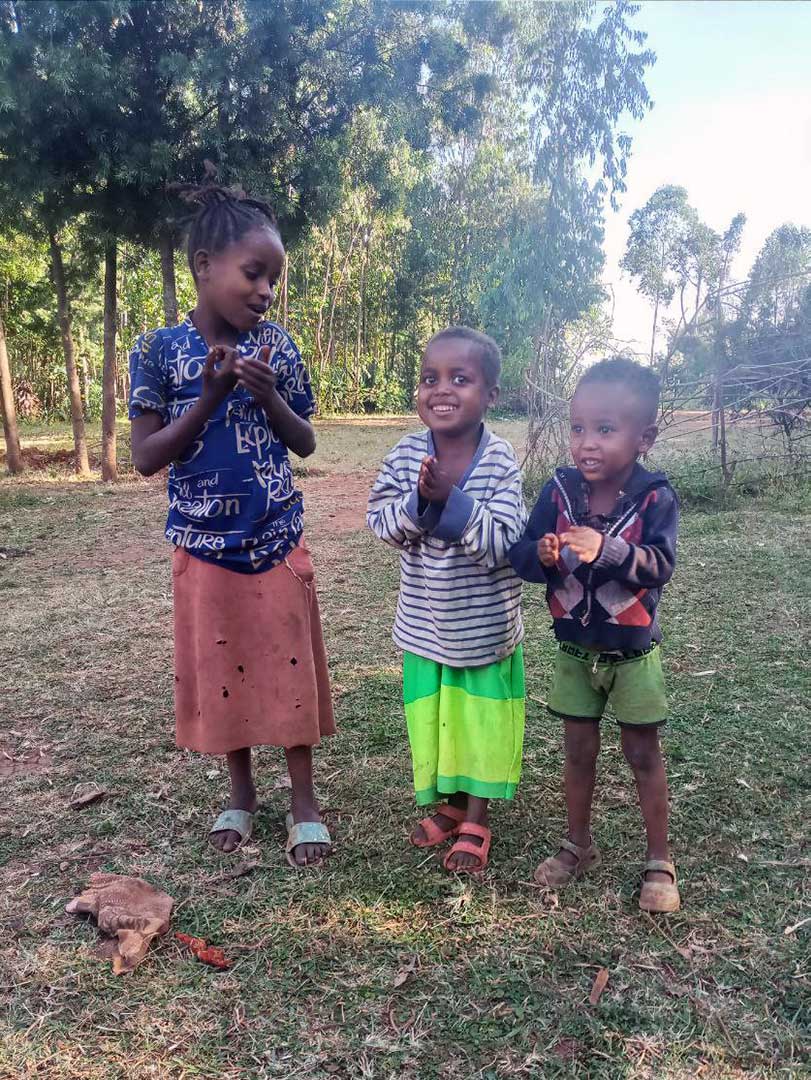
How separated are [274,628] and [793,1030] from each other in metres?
1.46

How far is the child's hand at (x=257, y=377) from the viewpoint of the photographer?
1.90 m

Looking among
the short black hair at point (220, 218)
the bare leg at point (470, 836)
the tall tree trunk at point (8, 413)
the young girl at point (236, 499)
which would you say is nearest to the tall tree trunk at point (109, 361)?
the tall tree trunk at point (8, 413)

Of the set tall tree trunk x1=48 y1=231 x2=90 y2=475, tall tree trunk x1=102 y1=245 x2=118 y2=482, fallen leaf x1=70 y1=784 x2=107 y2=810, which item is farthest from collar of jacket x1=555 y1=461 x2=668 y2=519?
tall tree trunk x1=48 y1=231 x2=90 y2=475

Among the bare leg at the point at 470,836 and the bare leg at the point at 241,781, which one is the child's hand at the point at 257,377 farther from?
the bare leg at the point at 470,836

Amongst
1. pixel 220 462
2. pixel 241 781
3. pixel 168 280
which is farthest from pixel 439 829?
pixel 168 280

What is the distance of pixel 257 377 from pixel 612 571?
37.2 inches

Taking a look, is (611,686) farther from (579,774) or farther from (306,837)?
(306,837)

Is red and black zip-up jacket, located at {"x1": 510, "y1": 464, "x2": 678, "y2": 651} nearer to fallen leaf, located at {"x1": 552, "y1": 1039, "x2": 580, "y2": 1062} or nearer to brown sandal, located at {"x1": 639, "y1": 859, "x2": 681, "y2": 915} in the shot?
brown sandal, located at {"x1": 639, "y1": 859, "x2": 681, "y2": 915}

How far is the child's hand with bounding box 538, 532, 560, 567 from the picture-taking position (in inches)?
69.7

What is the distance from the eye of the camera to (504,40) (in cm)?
1216

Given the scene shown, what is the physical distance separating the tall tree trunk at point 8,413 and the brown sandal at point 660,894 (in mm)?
9691

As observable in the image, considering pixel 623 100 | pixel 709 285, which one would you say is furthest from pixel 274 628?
pixel 623 100

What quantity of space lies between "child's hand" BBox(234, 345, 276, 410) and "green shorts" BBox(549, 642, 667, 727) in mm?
953

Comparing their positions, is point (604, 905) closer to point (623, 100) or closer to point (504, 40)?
point (623, 100)
